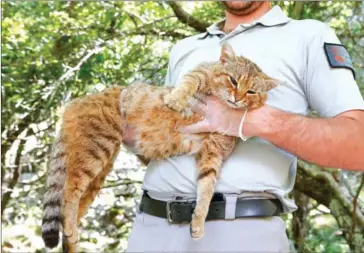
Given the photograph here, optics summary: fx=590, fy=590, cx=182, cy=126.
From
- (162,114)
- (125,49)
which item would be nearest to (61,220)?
(162,114)

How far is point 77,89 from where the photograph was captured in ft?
10.8

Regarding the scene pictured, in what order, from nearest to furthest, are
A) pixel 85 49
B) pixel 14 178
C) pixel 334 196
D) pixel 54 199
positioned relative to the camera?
pixel 54 199 < pixel 334 196 < pixel 85 49 < pixel 14 178

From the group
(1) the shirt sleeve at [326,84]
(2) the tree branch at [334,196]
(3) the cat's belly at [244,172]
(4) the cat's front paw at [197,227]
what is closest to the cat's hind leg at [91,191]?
(3) the cat's belly at [244,172]

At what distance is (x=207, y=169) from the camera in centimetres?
151

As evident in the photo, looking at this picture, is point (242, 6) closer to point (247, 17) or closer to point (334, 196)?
point (247, 17)

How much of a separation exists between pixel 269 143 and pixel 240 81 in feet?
0.58

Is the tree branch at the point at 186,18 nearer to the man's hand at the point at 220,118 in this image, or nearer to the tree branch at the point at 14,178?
the tree branch at the point at 14,178

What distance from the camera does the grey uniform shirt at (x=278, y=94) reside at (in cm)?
144

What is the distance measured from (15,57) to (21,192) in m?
0.99

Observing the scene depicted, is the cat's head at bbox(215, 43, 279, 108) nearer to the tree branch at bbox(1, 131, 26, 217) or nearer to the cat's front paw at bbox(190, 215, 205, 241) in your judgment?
the cat's front paw at bbox(190, 215, 205, 241)

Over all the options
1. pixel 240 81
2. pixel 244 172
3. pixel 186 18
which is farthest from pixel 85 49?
pixel 244 172

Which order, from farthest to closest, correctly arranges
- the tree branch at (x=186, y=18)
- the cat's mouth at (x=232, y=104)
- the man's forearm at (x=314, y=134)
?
the tree branch at (x=186, y=18)
the cat's mouth at (x=232, y=104)
the man's forearm at (x=314, y=134)

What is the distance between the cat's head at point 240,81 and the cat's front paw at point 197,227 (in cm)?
30

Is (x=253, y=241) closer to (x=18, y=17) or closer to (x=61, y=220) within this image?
(x=61, y=220)
